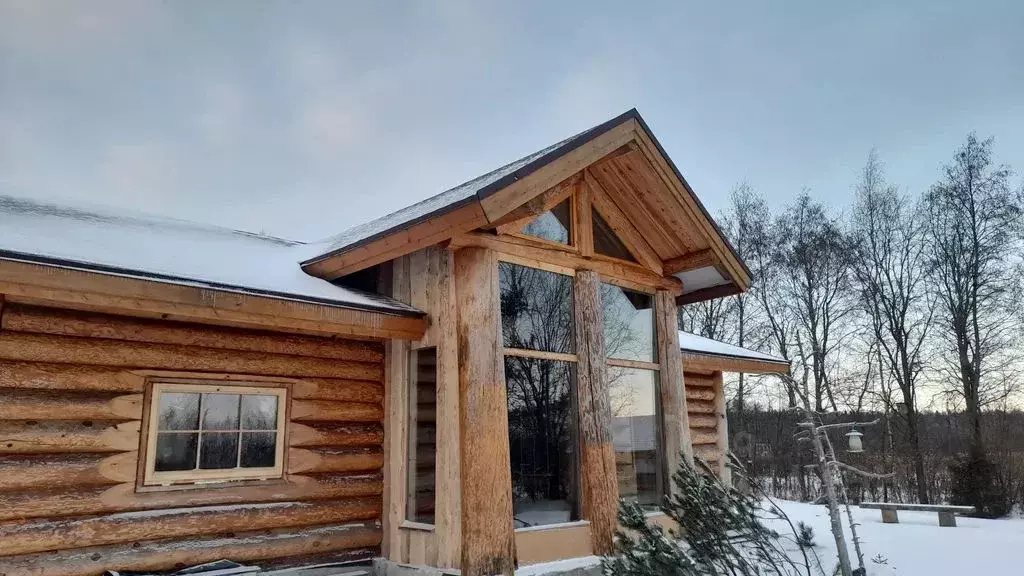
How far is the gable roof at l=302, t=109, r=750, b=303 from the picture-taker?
243 inches

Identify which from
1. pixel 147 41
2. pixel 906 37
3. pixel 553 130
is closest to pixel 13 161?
pixel 147 41

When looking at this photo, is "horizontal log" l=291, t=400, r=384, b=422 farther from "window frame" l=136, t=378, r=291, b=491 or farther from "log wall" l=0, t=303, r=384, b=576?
"window frame" l=136, t=378, r=291, b=491

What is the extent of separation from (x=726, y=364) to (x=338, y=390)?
259 inches

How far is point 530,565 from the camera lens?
20.8ft

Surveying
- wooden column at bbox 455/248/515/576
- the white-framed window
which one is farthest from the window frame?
wooden column at bbox 455/248/515/576

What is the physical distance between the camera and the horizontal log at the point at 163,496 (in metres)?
5.07

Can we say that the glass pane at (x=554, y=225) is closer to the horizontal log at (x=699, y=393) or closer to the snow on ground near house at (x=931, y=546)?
the horizontal log at (x=699, y=393)

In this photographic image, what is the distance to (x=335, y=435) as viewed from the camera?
6.70 m

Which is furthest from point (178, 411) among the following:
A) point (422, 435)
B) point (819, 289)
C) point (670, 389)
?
point (819, 289)

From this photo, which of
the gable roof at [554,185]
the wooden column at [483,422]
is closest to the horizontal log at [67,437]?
the gable roof at [554,185]

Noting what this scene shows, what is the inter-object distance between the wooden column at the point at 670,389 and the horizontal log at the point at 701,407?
8.50 ft

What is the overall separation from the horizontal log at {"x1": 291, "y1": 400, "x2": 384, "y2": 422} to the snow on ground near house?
19.3 feet

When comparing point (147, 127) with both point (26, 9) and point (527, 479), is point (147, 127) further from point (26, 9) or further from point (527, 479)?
point (527, 479)

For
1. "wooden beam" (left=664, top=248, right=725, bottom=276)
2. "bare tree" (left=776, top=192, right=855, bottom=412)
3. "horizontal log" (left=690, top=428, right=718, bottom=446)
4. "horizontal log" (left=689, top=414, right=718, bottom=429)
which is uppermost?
"bare tree" (left=776, top=192, right=855, bottom=412)
